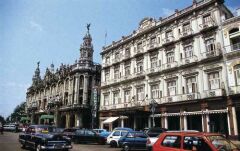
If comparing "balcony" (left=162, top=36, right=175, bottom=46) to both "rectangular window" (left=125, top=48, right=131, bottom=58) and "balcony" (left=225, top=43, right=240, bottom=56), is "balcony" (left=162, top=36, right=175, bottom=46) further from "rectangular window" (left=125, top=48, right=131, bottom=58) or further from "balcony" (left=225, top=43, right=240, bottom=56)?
"rectangular window" (left=125, top=48, right=131, bottom=58)

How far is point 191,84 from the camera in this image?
2739cm

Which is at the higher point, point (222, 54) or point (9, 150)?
point (222, 54)

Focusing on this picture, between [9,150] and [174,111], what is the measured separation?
1913cm

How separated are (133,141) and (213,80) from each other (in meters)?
12.9

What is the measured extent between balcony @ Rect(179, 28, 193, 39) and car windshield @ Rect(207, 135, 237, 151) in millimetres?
22295

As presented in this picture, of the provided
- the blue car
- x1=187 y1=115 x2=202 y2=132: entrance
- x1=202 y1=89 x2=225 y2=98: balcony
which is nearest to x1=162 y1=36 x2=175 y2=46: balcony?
x1=202 y1=89 x2=225 y2=98: balcony

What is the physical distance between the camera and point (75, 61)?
56.0 m

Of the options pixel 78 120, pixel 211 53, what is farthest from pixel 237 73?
pixel 78 120

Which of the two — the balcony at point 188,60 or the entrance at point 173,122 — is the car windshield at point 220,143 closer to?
the balcony at point 188,60

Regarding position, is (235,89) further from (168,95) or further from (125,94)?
(125,94)

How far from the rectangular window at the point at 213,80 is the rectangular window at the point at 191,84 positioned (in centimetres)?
185

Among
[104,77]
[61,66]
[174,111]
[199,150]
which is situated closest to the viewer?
[199,150]

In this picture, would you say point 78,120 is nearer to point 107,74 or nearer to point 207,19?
point 107,74

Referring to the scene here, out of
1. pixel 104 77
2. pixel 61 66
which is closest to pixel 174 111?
pixel 104 77
